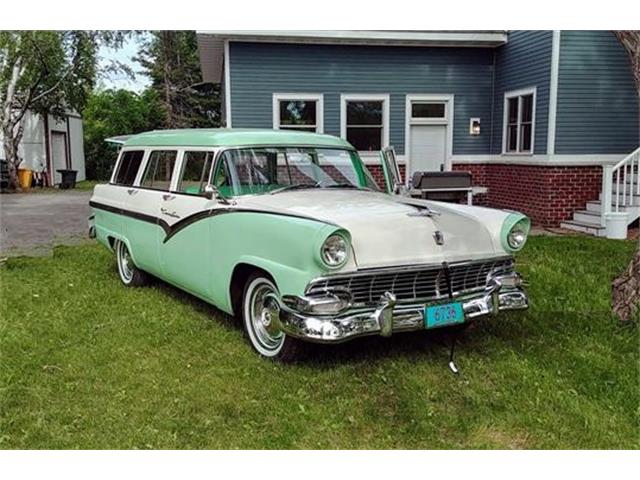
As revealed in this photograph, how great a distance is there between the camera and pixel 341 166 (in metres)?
5.62

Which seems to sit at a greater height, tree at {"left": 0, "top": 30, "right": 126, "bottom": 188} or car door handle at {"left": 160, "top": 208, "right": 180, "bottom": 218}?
tree at {"left": 0, "top": 30, "right": 126, "bottom": 188}

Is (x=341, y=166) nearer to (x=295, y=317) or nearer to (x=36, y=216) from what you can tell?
(x=295, y=317)

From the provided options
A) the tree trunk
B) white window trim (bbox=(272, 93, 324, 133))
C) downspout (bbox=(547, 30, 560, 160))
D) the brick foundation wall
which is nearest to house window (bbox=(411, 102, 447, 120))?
white window trim (bbox=(272, 93, 324, 133))

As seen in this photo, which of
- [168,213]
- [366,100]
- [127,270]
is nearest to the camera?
[168,213]

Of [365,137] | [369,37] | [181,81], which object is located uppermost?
[181,81]

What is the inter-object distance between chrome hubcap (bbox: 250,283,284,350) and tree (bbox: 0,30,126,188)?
20.8 meters

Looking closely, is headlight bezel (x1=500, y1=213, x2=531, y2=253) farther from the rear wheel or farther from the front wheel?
the rear wheel

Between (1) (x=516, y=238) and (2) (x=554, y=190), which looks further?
(2) (x=554, y=190)

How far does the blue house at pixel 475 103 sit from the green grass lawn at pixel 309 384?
671 cm

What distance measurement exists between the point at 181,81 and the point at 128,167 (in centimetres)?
3107

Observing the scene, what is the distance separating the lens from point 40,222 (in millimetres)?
13297

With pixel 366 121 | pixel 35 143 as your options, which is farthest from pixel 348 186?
pixel 35 143

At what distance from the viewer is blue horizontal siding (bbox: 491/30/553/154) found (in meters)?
12.0

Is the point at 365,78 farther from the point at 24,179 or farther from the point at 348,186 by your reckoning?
the point at 24,179
